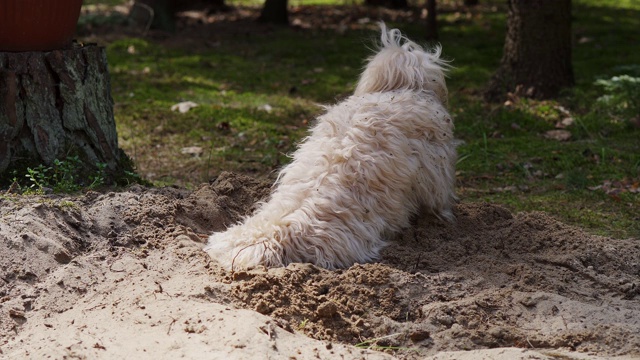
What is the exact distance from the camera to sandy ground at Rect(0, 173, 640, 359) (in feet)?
12.0

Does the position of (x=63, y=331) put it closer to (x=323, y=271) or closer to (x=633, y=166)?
(x=323, y=271)

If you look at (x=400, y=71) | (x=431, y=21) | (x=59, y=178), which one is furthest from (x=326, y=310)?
(x=431, y=21)

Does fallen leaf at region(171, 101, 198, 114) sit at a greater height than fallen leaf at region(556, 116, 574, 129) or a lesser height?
greater

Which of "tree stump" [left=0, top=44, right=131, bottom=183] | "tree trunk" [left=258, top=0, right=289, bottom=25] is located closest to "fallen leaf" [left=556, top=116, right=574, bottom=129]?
"tree stump" [left=0, top=44, right=131, bottom=183]

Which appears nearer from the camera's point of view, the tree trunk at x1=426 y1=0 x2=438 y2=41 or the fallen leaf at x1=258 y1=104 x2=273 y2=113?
the fallen leaf at x1=258 y1=104 x2=273 y2=113

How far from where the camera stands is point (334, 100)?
9766 mm

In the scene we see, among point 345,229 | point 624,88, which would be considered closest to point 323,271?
point 345,229

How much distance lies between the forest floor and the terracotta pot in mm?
1215

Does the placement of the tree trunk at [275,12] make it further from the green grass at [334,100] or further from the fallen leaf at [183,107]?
the fallen leaf at [183,107]

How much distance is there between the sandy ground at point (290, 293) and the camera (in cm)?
364

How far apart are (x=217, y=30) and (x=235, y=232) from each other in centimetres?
1052

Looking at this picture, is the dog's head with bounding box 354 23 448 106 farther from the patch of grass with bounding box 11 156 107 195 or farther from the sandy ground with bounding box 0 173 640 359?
the patch of grass with bounding box 11 156 107 195

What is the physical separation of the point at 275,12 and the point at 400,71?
32.0 feet

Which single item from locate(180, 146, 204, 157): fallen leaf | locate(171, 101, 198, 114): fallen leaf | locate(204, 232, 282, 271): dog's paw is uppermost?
locate(204, 232, 282, 271): dog's paw
